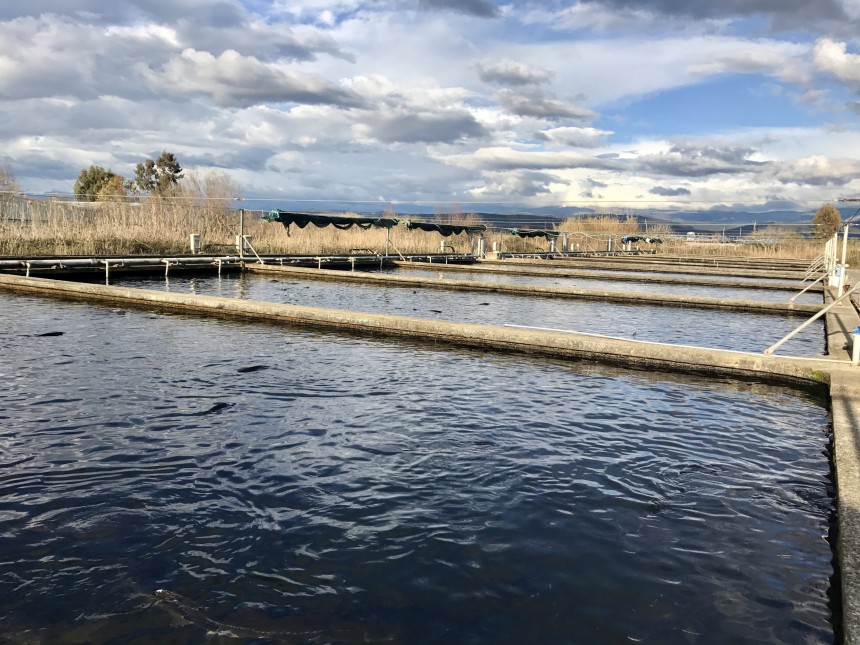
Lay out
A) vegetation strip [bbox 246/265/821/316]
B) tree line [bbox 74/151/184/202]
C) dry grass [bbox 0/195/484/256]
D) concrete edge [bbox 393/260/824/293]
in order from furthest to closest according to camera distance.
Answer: tree line [bbox 74/151/184/202], dry grass [bbox 0/195/484/256], concrete edge [bbox 393/260/824/293], vegetation strip [bbox 246/265/821/316]

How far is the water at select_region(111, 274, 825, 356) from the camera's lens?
12.5 metres

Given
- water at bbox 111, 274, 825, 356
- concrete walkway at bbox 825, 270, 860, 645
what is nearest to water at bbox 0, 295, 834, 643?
concrete walkway at bbox 825, 270, 860, 645

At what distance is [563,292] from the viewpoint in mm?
18688

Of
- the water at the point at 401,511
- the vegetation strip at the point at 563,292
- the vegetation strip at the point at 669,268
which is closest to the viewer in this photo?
the water at the point at 401,511

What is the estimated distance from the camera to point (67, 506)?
14.1 feet

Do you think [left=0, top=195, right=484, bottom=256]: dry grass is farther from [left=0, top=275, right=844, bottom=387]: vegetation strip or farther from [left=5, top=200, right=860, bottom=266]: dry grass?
→ [left=0, top=275, right=844, bottom=387]: vegetation strip

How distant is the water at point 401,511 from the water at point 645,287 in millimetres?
13318

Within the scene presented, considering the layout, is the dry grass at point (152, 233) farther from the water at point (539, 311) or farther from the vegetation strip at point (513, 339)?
the vegetation strip at point (513, 339)

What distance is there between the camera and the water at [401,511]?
3.31m

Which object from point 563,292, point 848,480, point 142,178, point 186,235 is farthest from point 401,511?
point 142,178

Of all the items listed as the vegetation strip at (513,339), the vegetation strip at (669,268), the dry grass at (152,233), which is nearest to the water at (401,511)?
the vegetation strip at (513,339)

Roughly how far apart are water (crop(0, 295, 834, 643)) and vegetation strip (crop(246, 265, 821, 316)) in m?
9.34

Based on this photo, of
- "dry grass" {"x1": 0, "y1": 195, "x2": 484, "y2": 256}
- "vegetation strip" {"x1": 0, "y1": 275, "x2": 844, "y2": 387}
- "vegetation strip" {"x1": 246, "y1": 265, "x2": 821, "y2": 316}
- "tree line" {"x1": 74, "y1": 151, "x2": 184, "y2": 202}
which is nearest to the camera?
"vegetation strip" {"x1": 0, "y1": 275, "x2": 844, "y2": 387}

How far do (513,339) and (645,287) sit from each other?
47.2 ft
